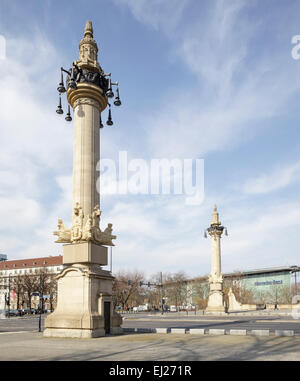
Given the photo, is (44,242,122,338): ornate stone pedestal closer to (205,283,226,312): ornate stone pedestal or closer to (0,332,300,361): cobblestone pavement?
(0,332,300,361): cobblestone pavement

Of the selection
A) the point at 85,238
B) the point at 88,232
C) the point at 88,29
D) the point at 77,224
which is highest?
the point at 88,29

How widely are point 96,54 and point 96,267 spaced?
15.2m

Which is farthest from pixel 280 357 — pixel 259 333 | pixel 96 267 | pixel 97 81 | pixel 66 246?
pixel 97 81

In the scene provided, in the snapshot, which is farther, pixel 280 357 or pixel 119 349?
pixel 119 349

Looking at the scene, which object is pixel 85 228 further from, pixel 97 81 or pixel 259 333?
pixel 259 333

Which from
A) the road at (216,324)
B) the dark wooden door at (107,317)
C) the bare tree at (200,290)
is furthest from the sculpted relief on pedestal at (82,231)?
the bare tree at (200,290)

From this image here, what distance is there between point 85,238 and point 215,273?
4346cm

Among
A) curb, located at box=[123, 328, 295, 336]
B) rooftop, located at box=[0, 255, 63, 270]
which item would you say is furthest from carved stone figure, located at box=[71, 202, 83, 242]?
rooftop, located at box=[0, 255, 63, 270]

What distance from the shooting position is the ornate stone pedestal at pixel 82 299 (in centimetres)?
2117

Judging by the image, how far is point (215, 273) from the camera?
6209cm

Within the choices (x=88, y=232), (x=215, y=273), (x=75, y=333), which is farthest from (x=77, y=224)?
(x=215, y=273)

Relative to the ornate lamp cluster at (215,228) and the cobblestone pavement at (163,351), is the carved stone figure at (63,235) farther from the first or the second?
the ornate lamp cluster at (215,228)

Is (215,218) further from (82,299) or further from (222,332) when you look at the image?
(82,299)
